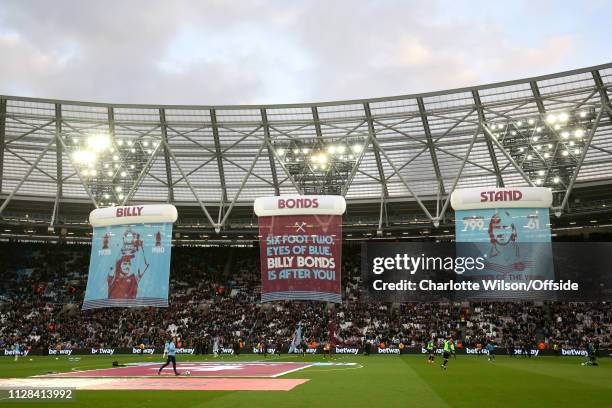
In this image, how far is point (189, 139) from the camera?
172 feet

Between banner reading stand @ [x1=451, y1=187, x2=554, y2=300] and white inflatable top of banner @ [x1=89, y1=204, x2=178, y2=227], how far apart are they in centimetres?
1909

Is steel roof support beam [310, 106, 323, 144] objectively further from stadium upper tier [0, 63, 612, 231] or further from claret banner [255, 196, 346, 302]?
claret banner [255, 196, 346, 302]

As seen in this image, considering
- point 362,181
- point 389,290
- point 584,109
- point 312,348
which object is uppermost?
point 584,109

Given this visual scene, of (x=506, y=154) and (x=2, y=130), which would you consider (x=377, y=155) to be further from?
(x=2, y=130)

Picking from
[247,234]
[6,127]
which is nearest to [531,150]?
[247,234]

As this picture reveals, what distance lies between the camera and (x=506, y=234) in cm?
3325

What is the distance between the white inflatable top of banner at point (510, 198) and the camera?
3406 cm

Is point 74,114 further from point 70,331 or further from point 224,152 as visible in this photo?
point 70,331

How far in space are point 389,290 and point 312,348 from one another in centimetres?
2330

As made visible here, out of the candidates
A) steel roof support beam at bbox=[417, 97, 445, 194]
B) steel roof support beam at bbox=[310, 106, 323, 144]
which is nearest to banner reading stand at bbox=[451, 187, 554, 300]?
steel roof support beam at bbox=[417, 97, 445, 194]

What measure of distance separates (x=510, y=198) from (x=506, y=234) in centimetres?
235

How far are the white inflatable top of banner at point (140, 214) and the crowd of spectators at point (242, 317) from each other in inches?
595

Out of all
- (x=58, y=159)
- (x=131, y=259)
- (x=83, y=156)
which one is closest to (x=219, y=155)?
(x=83, y=156)

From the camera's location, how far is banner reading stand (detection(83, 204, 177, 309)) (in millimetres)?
37469
